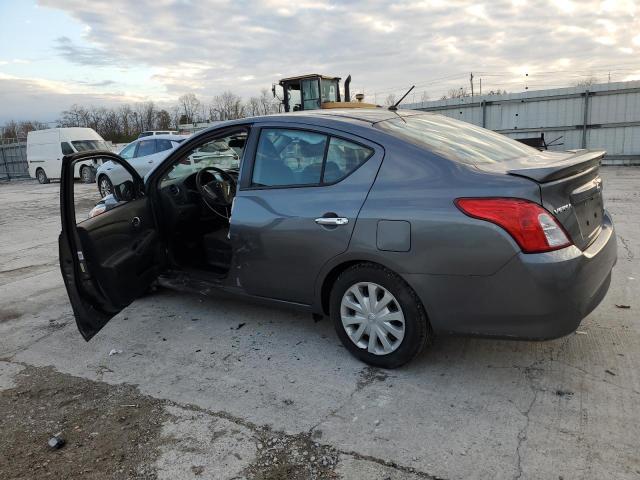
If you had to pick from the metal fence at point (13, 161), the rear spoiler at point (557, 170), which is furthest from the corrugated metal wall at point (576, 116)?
Result: the metal fence at point (13, 161)

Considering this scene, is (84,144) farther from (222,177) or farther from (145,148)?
(222,177)

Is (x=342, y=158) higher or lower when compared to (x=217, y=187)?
higher

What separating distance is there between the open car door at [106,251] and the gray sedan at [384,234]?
0.03 feet

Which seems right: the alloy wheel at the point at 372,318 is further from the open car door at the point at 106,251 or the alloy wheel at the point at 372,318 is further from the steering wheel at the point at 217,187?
the steering wheel at the point at 217,187

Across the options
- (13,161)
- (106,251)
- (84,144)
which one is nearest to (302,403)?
(106,251)

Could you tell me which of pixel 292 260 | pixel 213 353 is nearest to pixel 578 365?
pixel 292 260

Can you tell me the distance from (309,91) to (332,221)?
14595 mm

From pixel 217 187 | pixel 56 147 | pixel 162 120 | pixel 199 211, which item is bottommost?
pixel 199 211

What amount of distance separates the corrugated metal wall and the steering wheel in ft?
57.0

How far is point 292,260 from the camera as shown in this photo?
11.4 feet

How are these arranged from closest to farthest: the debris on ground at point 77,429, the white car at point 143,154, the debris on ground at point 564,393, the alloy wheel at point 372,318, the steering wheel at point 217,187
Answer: the debris on ground at point 77,429
the debris on ground at point 564,393
the alloy wheel at point 372,318
the steering wheel at point 217,187
the white car at point 143,154

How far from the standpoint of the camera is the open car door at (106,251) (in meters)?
3.50

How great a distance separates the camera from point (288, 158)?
3566mm

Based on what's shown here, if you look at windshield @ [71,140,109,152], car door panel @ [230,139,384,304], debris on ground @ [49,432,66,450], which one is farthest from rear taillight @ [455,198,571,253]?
windshield @ [71,140,109,152]
